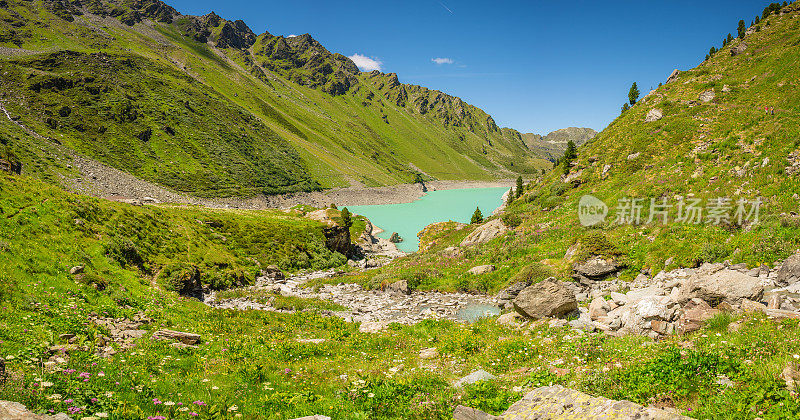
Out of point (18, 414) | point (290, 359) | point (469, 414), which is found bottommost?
point (290, 359)

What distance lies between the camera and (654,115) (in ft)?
150

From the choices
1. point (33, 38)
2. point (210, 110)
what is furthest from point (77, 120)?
point (33, 38)

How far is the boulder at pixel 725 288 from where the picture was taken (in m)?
11.2

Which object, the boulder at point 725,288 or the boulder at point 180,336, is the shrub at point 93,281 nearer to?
the boulder at point 180,336

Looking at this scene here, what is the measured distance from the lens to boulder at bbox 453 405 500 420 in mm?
6725

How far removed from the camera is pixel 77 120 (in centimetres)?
12456

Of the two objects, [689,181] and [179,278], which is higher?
[689,181]

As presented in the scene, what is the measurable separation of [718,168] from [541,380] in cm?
2861

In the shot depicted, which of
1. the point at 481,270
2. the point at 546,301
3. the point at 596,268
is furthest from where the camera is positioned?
the point at 481,270

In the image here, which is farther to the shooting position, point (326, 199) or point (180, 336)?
point (326, 199)

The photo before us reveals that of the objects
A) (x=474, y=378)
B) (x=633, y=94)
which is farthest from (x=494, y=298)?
(x=633, y=94)
